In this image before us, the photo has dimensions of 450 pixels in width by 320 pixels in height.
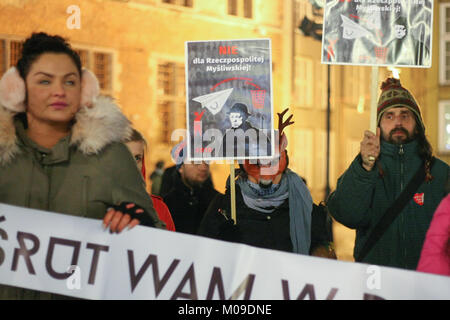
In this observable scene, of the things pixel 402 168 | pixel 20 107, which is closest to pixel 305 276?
pixel 402 168

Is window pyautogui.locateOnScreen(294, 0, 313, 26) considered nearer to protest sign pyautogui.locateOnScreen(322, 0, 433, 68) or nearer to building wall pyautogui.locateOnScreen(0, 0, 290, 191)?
building wall pyautogui.locateOnScreen(0, 0, 290, 191)

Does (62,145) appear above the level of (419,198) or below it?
above

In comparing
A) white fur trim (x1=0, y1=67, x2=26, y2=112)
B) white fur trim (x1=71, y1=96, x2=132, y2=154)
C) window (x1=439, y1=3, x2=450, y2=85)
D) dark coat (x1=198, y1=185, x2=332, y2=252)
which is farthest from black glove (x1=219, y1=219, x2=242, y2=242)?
window (x1=439, y1=3, x2=450, y2=85)

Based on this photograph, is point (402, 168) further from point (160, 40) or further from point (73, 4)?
point (160, 40)

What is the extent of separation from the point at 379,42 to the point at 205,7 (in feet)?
30.9

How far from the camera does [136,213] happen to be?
3553 mm

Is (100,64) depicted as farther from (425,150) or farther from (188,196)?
(425,150)

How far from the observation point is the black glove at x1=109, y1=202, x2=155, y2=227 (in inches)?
139

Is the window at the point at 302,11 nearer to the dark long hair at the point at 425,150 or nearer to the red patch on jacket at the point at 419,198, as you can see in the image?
the dark long hair at the point at 425,150

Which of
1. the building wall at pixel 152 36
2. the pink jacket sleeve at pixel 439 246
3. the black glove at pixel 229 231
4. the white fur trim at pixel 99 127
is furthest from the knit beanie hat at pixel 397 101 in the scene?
the building wall at pixel 152 36

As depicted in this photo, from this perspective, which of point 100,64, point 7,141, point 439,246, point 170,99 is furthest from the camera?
point 170,99

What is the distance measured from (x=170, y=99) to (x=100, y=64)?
5.16 ft

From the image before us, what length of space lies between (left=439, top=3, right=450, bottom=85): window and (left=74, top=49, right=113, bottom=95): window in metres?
5.18

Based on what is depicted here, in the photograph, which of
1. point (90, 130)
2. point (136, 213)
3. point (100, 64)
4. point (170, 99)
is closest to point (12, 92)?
point (90, 130)
